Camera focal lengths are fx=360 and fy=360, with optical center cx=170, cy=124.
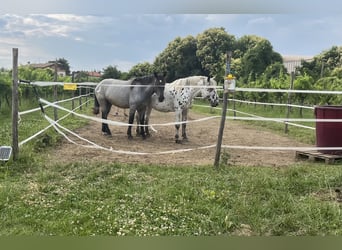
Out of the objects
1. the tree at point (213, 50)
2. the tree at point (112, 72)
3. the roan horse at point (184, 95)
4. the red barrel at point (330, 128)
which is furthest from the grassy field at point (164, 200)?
the tree at point (213, 50)

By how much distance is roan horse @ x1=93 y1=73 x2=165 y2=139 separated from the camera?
243 inches

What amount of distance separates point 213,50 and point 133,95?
11.3 meters

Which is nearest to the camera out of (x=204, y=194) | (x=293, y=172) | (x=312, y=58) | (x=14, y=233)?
(x=14, y=233)

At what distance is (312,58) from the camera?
73.8ft

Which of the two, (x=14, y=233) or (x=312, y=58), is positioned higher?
(x=312, y=58)

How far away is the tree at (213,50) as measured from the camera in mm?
16422

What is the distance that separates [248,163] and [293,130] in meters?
4.07

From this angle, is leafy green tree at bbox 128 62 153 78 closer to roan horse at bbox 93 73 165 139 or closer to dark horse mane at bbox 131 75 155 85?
roan horse at bbox 93 73 165 139

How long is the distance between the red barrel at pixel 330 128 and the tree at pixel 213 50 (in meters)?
8.76

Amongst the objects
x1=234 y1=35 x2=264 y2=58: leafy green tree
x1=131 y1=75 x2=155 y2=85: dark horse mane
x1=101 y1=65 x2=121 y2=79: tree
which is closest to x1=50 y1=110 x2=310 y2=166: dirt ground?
x1=131 y1=75 x2=155 y2=85: dark horse mane

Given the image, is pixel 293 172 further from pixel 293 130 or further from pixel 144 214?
pixel 293 130

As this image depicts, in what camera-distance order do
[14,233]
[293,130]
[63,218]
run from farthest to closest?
[293,130]
[63,218]
[14,233]

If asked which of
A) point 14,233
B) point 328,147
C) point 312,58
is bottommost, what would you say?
point 14,233

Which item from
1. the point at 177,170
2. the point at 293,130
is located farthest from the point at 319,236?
the point at 293,130
